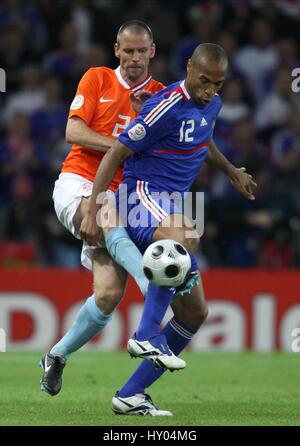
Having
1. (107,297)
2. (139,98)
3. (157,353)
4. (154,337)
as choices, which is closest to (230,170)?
(139,98)

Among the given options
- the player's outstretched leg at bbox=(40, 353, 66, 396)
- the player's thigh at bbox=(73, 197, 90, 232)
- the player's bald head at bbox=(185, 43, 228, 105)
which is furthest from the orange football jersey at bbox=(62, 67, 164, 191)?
the player's outstretched leg at bbox=(40, 353, 66, 396)

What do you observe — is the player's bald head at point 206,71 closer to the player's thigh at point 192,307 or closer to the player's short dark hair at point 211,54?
the player's short dark hair at point 211,54

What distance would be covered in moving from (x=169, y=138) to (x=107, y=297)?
1023 millimetres

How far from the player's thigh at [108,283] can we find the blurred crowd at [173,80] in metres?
5.24

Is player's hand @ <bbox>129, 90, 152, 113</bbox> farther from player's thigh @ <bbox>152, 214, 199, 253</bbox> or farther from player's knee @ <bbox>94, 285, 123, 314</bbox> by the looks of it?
player's knee @ <bbox>94, 285, 123, 314</bbox>

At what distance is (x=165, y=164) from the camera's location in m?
6.40

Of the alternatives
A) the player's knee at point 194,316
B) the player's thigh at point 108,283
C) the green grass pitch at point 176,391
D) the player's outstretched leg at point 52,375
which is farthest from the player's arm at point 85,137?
the green grass pitch at point 176,391

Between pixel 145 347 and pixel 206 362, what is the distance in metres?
4.55

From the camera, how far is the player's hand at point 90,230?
6.38 m

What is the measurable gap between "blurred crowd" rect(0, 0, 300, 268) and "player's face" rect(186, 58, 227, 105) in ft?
18.5

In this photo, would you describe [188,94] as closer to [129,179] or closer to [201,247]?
[129,179]

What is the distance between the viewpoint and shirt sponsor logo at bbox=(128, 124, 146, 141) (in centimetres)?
619

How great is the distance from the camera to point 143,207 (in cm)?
627
